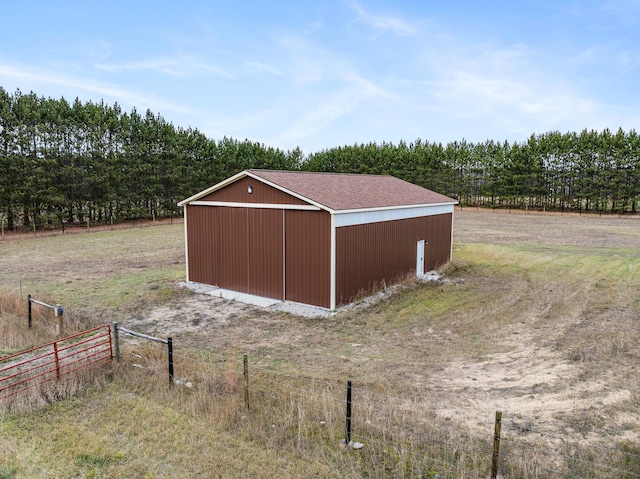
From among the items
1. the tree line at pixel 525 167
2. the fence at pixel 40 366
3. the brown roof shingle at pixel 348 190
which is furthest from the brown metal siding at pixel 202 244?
the tree line at pixel 525 167

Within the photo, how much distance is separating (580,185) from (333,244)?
42646 millimetres

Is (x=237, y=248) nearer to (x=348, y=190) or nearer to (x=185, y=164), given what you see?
(x=348, y=190)

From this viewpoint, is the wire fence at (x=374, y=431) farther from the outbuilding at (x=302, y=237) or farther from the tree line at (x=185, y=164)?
the tree line at (x=185, y=164)

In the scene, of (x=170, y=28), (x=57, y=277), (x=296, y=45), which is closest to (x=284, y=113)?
(x=296, y=45)

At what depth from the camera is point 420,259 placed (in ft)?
53.8

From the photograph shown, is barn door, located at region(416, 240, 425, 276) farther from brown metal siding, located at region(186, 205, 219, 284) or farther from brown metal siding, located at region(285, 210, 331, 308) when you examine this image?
brown metal siding, located at region(186, 205, 219, 284)

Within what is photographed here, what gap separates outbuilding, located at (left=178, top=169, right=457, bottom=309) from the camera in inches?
481

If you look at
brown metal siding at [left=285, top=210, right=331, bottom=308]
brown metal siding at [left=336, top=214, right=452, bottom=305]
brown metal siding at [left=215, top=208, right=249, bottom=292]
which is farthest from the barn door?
brown metal siding at [left=215, top=208, right=249, bottom=292]

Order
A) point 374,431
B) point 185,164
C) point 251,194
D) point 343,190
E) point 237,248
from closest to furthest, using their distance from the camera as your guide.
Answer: point 374,431, point 251,194, point 237,248, point 343,190, point 185,164

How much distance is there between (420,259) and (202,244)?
7994 mm

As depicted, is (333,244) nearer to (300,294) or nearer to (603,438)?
(300,294)

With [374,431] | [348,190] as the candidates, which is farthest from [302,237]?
[374,431]

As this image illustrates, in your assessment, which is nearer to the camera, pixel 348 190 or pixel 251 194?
pixel 251 194

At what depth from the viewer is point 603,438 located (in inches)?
215
